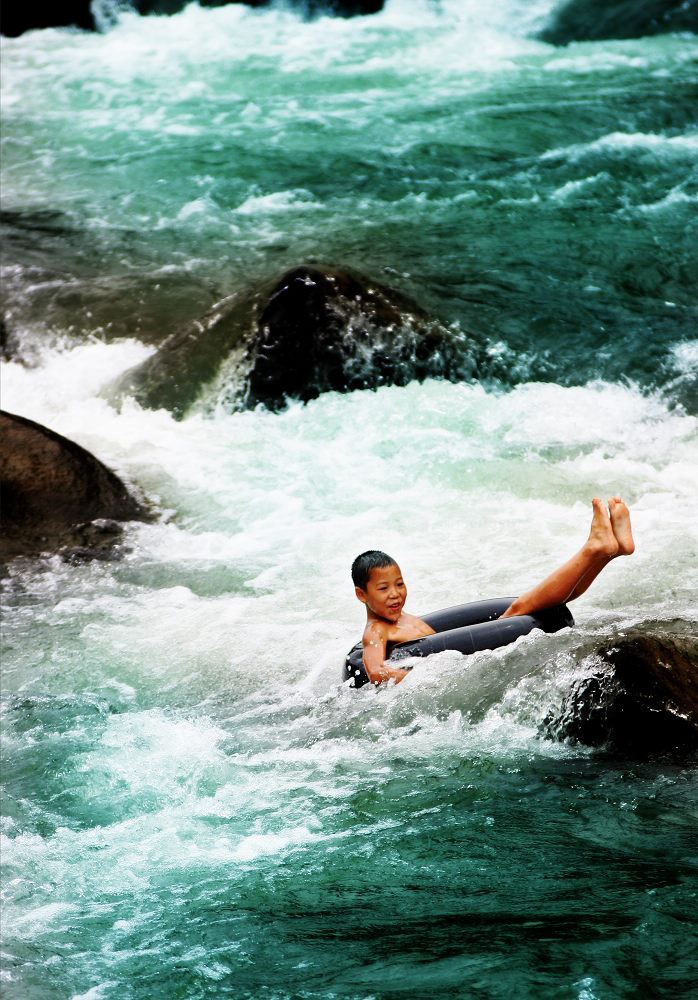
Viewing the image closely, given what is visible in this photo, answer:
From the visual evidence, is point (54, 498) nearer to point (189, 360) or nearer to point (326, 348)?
point (189, 360)

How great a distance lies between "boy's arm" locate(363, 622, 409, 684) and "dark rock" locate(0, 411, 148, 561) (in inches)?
80.8

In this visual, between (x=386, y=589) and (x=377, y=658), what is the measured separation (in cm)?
27

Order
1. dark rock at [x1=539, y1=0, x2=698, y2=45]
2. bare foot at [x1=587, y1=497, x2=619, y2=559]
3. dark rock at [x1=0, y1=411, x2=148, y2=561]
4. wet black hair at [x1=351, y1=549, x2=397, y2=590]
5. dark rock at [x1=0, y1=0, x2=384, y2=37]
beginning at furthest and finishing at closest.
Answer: dark rock at [x1=0, y1=0, x2=384, y2=37]
dark rock at [x1=539, y1=0, x2=698, y2=45]
dark rock at [x1=0, y1=411, x2=148, y2=561]
wet black hair at [x1=351, y1=549, x2=397, y2=590]
bare foot at [x1=587, y1=497, x2=619, y2=559]

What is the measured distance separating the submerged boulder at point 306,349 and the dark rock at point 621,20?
934 centimetres

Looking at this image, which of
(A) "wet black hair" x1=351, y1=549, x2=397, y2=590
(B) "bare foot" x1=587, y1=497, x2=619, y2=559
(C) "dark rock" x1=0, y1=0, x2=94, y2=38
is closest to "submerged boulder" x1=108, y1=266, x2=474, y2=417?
(A) "wet black hair" x1=351, y1=549, x2=397, y2=590

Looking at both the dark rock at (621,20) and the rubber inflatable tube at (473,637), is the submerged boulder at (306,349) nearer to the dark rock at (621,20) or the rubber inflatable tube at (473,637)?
the rubber inflatable tube at (473,637)

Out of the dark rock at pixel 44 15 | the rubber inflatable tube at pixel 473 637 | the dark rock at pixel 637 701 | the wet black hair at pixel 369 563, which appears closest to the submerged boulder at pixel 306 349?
the wet black hair at pixel 369 563

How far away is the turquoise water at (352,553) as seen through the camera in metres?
3.10

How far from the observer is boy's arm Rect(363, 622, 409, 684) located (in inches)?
170

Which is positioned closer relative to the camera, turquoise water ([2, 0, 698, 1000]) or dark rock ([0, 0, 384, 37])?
turquoise water ([2, 0, 698, 1000])

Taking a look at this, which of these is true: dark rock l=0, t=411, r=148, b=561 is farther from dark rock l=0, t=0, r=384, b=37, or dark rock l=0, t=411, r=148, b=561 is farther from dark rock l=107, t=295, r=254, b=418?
dark rock l=0, t=0, r=384, b=37

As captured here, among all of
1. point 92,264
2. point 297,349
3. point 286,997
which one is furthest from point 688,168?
point 286,997

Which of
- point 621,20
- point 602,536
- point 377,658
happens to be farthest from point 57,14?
point 602,536

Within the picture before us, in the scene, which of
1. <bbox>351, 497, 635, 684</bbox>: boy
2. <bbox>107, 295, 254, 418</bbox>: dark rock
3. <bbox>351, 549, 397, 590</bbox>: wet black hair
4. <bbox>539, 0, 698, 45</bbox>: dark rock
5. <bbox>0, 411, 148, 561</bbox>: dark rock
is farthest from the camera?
<bbox>539, 0, 698, 45</bbox>: dark rock
